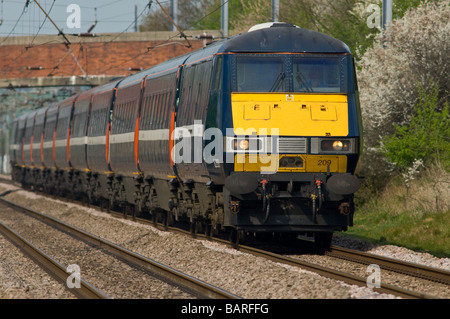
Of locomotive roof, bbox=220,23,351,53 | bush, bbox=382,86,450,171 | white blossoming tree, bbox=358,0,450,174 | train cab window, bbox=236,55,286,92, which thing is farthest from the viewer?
white blossoming tree, bbox=358,0,450,174

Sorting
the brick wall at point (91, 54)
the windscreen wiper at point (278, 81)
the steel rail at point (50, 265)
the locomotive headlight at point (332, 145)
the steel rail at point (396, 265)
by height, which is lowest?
the steel rail at point (50, 265)

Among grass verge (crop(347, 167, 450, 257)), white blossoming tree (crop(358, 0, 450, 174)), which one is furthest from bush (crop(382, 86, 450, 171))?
white blossoming tree (crop(358, 0, 450, 174))

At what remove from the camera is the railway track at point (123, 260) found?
10.3 m

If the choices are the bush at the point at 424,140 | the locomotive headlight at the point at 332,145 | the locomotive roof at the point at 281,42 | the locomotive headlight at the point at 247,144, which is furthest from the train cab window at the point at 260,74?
the bush at the point at 424,140

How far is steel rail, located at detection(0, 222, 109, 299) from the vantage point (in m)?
10.3

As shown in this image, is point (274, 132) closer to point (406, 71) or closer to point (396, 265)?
point (396, 265)

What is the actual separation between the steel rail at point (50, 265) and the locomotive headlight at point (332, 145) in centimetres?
437

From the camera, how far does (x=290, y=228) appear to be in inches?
528

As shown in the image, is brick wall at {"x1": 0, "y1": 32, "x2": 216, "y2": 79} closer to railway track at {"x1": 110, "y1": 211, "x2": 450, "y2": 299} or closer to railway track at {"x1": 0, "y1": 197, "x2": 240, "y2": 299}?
railway track at {"x1": 0, "y1": 197, "x2": 240, "y2": 299}

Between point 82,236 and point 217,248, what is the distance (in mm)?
5276

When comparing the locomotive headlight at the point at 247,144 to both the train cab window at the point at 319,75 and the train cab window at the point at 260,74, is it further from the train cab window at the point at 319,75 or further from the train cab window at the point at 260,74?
the train cab window at the point at 319,75

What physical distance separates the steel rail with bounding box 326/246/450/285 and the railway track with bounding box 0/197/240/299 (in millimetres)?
3033

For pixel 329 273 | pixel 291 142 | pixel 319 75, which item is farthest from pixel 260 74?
pixel 329 273
